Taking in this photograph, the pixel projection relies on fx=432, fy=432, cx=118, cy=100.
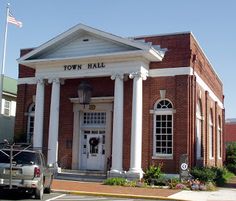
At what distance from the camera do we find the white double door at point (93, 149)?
24.6 m

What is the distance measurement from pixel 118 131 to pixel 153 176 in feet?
9.38

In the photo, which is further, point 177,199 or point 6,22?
point 6,22

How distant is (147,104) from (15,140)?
8564 millimetres

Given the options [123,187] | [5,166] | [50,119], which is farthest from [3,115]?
[5,166]

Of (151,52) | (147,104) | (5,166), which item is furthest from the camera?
(147,104)

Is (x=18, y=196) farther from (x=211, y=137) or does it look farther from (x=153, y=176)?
(x=211, y=137)

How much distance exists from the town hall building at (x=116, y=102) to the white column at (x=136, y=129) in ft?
0.16

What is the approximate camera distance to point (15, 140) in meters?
26.1

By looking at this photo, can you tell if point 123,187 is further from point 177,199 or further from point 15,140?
point 15,140

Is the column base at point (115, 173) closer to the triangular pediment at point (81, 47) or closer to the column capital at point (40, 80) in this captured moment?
the triangular pediment at point (81, 47)

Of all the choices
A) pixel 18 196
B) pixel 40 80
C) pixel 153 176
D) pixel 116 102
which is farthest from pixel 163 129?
pixel 18 196

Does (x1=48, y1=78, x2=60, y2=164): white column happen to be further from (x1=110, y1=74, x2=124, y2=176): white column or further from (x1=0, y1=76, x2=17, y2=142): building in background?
(x1=0, y1=76, x2=17, y2=142): building in background

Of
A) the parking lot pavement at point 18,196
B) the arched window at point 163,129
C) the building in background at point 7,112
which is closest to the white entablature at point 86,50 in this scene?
the arched window at point 163,129

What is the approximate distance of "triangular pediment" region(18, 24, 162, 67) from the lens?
889 inches
